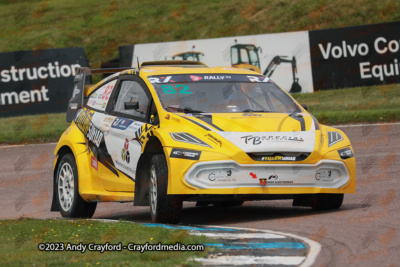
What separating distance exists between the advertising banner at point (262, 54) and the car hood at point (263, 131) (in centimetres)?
1434

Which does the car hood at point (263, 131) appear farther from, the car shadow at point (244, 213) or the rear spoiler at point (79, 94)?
the rear spoiler at point (79, 94)

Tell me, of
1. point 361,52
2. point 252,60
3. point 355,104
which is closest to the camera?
point 355,104

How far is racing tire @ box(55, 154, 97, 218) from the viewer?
10.2 meters

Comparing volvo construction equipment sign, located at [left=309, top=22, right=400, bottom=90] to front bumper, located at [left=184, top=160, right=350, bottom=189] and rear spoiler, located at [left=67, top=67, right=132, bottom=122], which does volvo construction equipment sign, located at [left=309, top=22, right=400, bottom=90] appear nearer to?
rear spoiler, located at [left=67, top=67, right=132, bottom=122]

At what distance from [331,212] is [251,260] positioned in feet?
9.09

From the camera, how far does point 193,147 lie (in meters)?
8.40

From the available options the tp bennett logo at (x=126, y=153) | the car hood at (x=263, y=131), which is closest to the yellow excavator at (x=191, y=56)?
the tp bennett logo at (x=126, y=153)

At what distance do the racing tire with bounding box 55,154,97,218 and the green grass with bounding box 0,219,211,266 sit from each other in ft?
3.74

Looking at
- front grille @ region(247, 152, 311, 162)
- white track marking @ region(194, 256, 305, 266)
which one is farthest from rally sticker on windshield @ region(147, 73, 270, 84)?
white track marking @ region(194, 256, 305, 266)

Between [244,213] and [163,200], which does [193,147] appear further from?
[244,213]

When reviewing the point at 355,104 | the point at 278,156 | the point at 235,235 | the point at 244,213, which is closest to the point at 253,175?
the point at 278,156

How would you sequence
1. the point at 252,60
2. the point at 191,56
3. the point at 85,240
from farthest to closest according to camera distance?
1. the point at 191,56
2. the point at 252,60
3. the point at 85,240

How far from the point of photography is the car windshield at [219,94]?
934cm

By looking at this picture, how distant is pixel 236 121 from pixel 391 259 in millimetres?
2949
